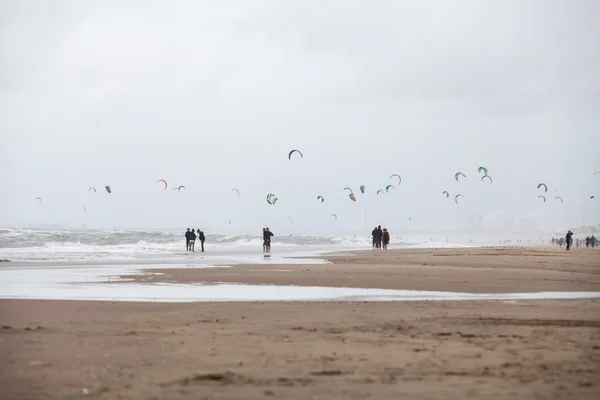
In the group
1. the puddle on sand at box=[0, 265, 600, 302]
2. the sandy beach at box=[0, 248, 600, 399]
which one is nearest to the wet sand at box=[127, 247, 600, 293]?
the puddle on sand at box=[0, 265, 600, 302]

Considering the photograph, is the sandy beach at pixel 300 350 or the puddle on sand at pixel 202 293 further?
the puddle on sand at pixel 202 293

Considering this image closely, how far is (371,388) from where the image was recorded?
254 inches

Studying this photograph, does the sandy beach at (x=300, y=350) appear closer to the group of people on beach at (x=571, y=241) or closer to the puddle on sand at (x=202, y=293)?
the puddle on sand at (x=202, y=293)

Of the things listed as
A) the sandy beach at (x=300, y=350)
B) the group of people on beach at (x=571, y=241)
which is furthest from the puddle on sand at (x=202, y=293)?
the group of people on beach at (x=571, y=241)

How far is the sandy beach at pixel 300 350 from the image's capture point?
6457 mm

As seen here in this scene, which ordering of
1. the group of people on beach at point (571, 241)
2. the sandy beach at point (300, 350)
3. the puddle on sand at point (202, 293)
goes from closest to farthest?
1. the sandy beach at point (300, 350)
2. the puddle on sand at point (202, 293)
3. the group of people on beach at point (571, 241)

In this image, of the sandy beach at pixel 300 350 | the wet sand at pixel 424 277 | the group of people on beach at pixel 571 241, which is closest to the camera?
the sandy beach at pixel 300 350

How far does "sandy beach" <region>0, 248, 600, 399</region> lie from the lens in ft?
21.2

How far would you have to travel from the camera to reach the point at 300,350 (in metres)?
8.36

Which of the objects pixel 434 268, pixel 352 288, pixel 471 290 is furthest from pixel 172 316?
pixel 434 268

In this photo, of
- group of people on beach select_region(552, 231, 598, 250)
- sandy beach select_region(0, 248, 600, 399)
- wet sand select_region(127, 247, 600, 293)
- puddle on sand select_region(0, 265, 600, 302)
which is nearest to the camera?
sandy beach select_region(0, 248, 600, 399)

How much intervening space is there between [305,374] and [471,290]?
1084cm

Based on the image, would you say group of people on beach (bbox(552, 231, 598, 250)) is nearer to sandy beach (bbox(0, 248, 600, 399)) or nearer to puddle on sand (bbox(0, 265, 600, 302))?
puddle on sand (bbox(0, 265, 600, 302))

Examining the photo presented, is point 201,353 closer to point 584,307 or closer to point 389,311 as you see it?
point 389,311
